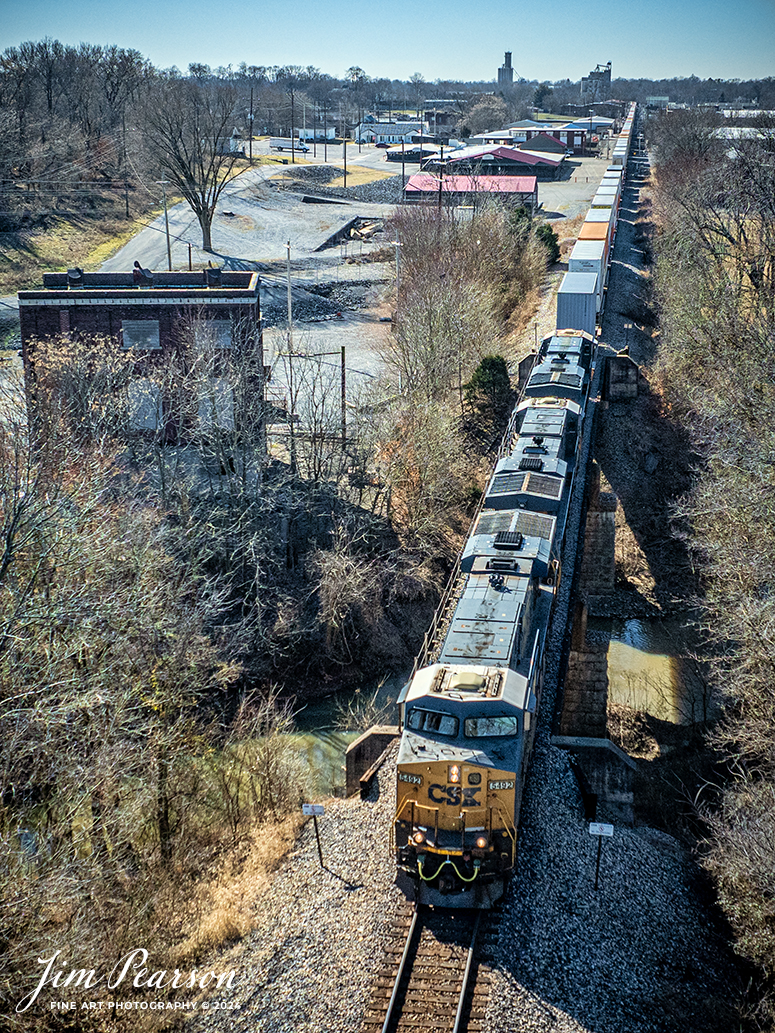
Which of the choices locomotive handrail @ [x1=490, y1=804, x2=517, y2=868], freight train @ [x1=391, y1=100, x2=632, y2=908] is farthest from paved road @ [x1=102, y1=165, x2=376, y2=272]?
locomotive handrail @ [x1=490, y1=804, x2=517, y2=868]

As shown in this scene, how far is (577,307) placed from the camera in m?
43.4

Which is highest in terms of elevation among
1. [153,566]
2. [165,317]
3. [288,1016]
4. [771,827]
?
[165,317]

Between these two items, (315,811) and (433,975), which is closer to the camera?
(433,975)

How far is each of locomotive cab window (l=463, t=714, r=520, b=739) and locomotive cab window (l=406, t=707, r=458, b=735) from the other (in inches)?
10.3

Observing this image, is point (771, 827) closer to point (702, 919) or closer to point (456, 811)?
point (702, 919)

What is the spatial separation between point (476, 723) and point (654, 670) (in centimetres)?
1757

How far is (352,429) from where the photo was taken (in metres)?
38.2

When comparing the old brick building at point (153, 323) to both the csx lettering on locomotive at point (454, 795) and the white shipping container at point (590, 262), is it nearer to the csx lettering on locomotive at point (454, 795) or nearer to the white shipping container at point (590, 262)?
the white shipping container at point (590, 262)

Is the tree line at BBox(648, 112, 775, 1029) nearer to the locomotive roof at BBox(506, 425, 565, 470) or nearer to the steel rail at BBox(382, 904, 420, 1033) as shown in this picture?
the locomotive roof at BBox(506, 425, 565, 470)

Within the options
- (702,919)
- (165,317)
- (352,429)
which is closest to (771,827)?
(702,919)

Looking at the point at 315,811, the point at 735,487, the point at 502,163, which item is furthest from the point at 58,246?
the point at 315,811

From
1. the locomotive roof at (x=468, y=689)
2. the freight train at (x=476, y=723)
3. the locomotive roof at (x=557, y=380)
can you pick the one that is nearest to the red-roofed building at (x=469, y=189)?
the locomotive roof at (x=557, y=380)

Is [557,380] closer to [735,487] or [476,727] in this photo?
[735,487]

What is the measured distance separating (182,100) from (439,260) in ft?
122
